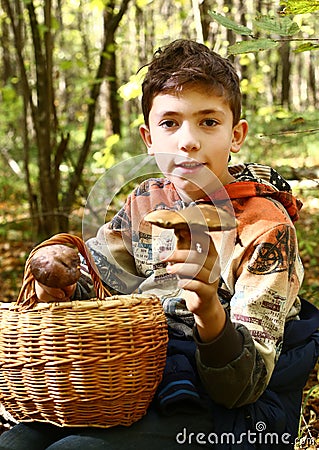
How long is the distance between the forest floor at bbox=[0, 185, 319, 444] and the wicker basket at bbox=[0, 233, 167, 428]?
711mm

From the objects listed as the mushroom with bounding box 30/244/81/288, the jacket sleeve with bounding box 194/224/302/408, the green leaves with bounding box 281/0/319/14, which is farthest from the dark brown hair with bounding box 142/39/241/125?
the mushroom with bounding box 30/244/81/288

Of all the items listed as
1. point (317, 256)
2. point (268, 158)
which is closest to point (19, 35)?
point (317, 256)

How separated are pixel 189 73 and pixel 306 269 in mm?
3686

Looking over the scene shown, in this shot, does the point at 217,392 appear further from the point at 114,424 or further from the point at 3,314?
the point at 3,314

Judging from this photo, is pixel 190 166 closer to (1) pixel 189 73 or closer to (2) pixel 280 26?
(1) pixel 189 73

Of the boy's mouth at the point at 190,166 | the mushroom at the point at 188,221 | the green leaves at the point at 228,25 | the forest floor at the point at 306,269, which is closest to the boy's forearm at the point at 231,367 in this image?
the mushroom at the point at 188,221

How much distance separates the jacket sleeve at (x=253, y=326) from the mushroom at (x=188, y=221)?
27 cm

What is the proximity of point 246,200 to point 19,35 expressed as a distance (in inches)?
146

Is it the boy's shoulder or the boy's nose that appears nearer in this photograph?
the boy's nose

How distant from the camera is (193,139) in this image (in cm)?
178

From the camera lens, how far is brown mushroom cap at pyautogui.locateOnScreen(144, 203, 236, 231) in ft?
4.44

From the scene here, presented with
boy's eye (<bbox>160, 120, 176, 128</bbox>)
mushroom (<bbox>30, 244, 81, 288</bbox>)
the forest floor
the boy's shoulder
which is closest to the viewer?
mushroom (<bbox>30, 244, 81, 288</bbox>)

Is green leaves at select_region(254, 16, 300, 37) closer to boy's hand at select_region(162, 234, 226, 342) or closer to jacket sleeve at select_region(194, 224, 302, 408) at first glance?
jacket sleeve at select_region(194, 224, 302, 408)

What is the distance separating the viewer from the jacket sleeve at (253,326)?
156cm
